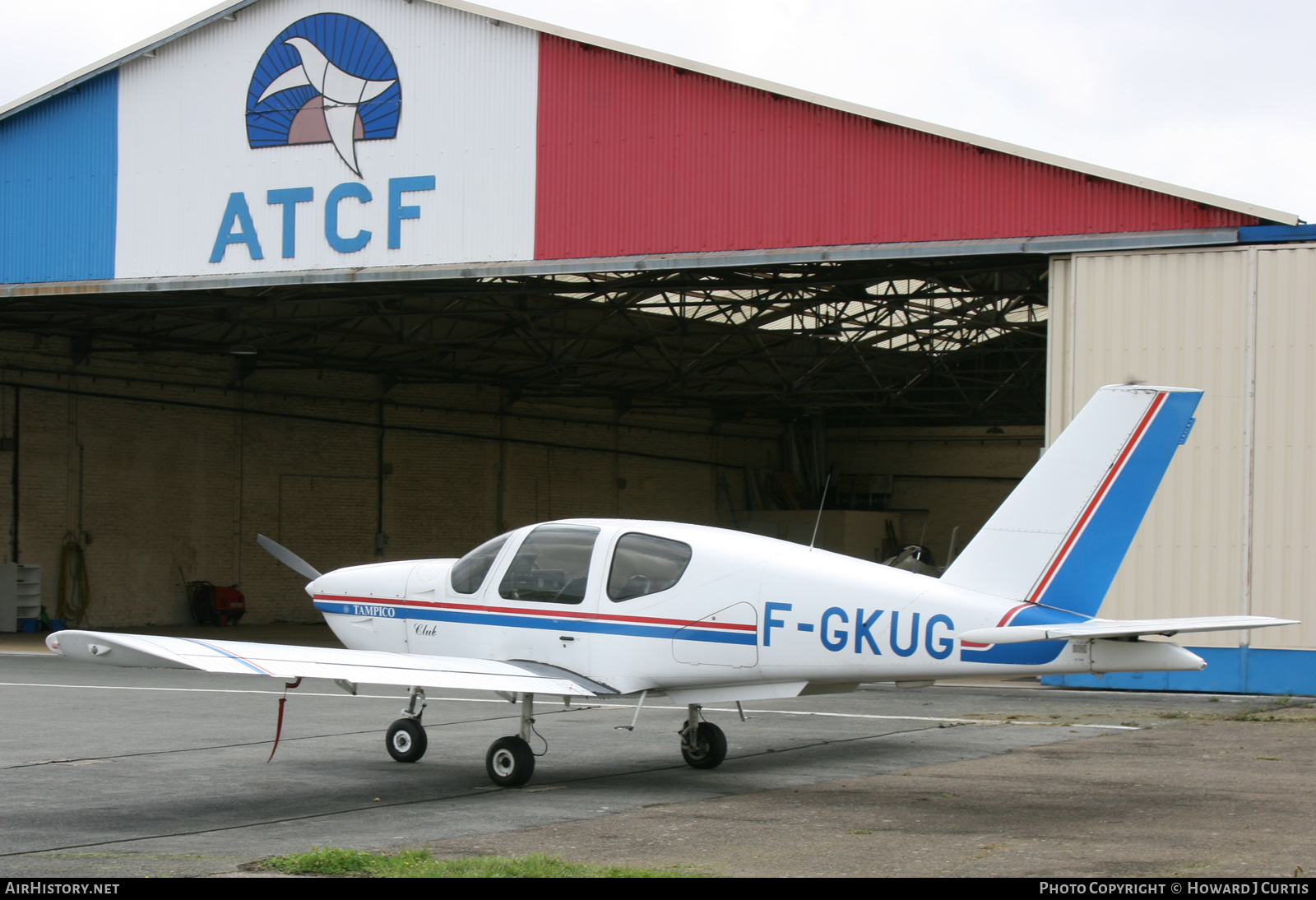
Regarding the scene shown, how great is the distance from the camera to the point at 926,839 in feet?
25.2

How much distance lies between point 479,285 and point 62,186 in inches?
270

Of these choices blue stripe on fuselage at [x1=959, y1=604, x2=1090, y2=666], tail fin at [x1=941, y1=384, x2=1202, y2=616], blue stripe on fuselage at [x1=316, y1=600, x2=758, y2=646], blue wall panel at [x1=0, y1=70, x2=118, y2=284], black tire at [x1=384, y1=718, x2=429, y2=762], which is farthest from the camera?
blue wall panel at [x1=0, y1=70, x2=118, y2=284]

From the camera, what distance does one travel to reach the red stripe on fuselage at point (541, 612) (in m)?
9.71

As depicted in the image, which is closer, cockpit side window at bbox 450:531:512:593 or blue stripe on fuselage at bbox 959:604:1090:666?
blue stripe on fuselage at bbox 959:604:1090:666

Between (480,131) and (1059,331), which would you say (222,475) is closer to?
(480,131)

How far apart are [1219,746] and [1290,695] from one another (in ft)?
13.9

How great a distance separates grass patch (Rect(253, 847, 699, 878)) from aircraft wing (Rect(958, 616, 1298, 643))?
2.94 m

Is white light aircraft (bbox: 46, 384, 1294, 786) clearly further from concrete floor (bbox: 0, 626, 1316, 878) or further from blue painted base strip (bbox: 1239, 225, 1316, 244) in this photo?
blue painted base strip (bbox: 1239, 225, 1316, 244)

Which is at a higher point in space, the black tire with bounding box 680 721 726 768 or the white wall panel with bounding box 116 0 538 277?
the white wall panel with bounding box 116 0 538 277

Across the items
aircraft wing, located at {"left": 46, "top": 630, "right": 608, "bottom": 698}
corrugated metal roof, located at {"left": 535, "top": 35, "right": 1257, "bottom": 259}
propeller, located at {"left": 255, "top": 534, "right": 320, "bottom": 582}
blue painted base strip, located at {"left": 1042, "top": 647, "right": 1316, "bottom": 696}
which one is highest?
corrugated metal roof, located at {"left": 535, "top": 35, "right": 1257, "bottom": 259}

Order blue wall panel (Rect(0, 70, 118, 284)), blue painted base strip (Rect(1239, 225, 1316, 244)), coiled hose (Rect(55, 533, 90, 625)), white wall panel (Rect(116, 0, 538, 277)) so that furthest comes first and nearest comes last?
1. coiled hose (Rect(55, 533, 90, 625))
2. blue wall panel (Rect(0, 70, 118, 284))
3. white wall panel (Rect(116, 0, 538, 277))
4. blue painted base strip (Rect(1239, 225, 1316, 244))

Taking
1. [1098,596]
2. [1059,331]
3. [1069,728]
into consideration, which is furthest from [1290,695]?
[1098,596]

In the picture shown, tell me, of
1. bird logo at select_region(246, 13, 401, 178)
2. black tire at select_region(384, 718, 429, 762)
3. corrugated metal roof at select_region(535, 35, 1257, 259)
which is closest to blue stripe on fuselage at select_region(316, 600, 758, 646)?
black tire at select_region(384, 718, 429, 762)

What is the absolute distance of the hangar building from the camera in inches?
626
